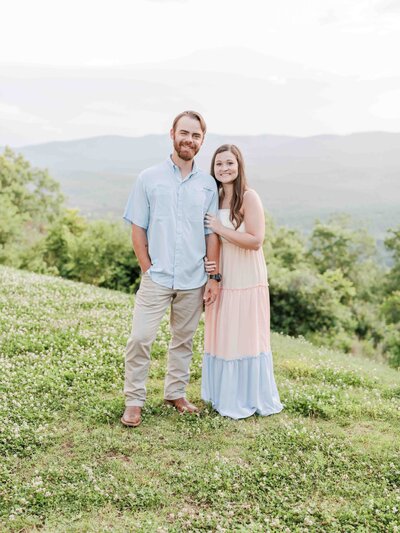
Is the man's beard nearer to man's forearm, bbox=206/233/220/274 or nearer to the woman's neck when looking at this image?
the woman's neck

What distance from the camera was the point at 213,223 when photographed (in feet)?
23.7

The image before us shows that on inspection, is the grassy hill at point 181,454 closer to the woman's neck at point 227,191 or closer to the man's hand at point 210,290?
the man's hand at point 210,290

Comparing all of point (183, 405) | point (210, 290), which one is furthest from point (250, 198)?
point (183, 405)

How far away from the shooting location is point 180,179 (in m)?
7.00

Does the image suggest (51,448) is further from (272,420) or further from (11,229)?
(11,229)

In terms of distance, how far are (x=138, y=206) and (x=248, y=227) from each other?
1.44 metres

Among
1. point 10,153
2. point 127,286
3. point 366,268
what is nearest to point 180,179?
point 127,286

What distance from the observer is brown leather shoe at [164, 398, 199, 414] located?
25.3 ft

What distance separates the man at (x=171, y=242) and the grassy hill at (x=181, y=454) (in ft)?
2.49

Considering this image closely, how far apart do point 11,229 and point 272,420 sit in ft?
103

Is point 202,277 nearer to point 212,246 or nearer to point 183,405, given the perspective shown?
point 212,246

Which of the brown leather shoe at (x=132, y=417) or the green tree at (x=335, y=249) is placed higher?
the brown leather shoe at (x=132, y=417)

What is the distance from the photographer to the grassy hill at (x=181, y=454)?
5.67m

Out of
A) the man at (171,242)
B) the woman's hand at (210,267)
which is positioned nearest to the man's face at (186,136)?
the man at (171,242)
